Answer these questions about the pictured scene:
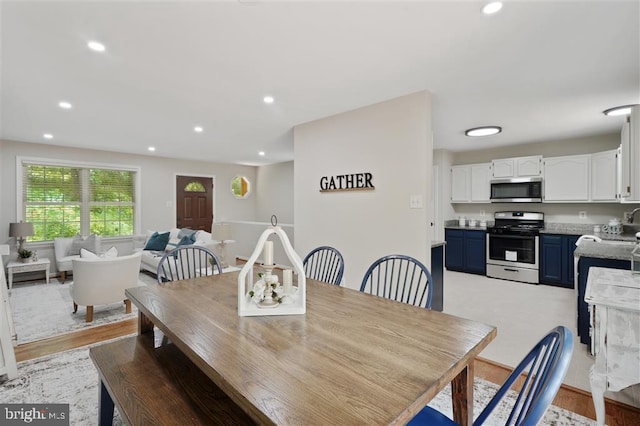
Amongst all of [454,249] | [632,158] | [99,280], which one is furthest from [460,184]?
[99,280]

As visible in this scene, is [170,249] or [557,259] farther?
[170,249]

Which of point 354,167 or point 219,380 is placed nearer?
point 219,380

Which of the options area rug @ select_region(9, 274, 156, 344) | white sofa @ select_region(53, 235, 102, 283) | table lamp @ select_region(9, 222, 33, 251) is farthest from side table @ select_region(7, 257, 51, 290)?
table lamp @ select_region(9, 222, 33, 251)

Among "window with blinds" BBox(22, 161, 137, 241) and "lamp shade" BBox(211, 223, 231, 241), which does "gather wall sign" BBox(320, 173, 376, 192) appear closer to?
"lamp shade" BBox(211, 223, 231, 241)

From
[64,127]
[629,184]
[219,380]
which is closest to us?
[219,380]

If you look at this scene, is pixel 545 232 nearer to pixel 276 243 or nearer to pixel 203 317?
pixel 276 243

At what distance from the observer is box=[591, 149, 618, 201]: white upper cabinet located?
4332 millimetres

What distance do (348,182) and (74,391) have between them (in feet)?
9.81

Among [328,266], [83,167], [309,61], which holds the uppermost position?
[309,61]

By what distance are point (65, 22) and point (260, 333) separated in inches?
87.4

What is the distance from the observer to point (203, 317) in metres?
1.45

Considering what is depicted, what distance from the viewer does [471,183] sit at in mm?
5828

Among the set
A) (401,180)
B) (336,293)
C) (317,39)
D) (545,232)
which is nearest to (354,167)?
(401,180)

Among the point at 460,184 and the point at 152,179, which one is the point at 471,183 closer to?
the point at 460,184
